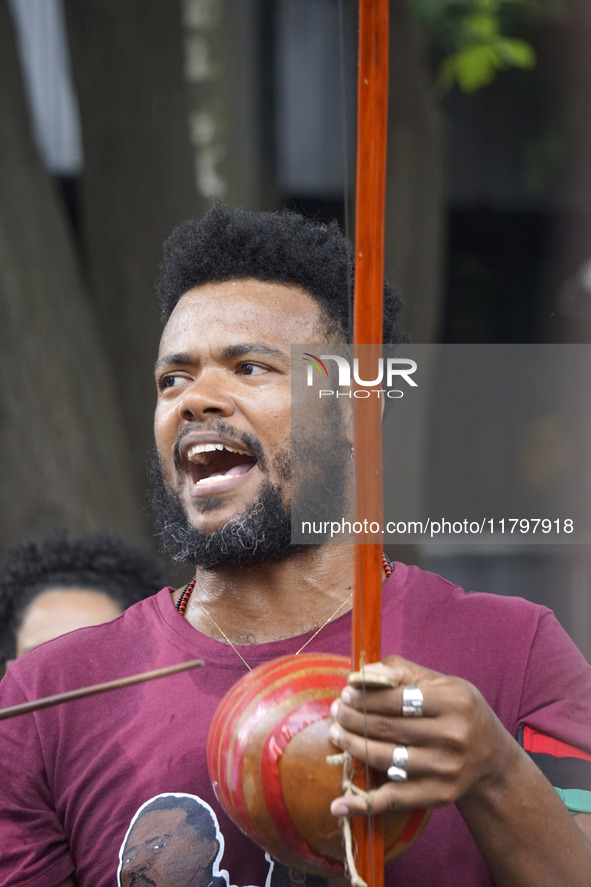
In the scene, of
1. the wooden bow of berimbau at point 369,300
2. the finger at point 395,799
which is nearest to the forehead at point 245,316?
the wooden bow of berimbau at point 369,300

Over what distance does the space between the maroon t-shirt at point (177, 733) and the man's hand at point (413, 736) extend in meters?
0.40

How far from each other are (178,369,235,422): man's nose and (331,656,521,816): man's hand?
30.3 inches

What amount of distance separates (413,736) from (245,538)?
0.70m

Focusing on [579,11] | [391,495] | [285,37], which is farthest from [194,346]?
[285,37]

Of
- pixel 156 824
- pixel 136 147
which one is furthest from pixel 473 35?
pixel 156 824

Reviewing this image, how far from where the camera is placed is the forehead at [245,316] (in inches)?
89.0

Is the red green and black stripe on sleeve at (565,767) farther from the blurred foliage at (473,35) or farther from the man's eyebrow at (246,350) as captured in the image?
the blurred foliage at (473,35)

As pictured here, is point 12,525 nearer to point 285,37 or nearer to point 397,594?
point 397,594

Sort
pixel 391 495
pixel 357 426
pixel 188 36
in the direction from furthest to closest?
pixel 188 36 < pixel 391 495 < pixel 357 426

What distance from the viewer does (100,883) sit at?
6.43 feet

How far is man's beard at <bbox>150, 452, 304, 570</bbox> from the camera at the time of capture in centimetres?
213

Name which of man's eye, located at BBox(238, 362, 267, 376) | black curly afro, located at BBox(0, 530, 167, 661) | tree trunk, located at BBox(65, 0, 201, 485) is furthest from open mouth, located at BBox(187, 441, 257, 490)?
tree trunk, located at BBox(65, 0, 201, 485)

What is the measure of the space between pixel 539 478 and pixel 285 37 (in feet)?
10.3

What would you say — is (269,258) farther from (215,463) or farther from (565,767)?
(565,767)
